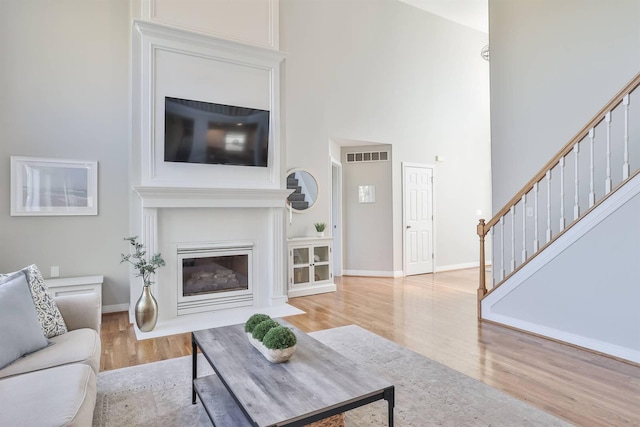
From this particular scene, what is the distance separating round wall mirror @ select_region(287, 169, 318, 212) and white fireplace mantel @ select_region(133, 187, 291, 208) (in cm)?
110

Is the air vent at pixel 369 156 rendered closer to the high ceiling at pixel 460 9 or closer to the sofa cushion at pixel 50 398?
the high ceiling at pixel 460 9

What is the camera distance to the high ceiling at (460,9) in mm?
6789

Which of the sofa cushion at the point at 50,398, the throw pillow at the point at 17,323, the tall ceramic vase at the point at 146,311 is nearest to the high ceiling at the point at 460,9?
the tall ceramic vase at the point at 146,311

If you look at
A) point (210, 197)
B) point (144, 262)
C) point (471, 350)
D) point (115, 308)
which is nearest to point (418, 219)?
point (471, 350)

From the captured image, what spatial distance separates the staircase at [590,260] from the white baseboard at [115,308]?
14.0 feet

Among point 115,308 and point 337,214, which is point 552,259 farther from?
point 115,308

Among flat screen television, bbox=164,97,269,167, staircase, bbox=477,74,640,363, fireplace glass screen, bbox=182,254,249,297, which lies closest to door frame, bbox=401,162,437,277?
staircase, bbox=477,74,640,363

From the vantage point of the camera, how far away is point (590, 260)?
3.11 metres

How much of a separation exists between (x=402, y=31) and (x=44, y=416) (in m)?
7.39

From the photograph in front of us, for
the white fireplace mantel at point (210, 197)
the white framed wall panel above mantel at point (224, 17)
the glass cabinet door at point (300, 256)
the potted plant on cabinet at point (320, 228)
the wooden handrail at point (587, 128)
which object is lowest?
the glass cabinet door at point (300, 256)

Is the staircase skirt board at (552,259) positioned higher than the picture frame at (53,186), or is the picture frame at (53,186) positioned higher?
the picture frame at (53,186)

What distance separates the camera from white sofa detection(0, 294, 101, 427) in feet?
4.58

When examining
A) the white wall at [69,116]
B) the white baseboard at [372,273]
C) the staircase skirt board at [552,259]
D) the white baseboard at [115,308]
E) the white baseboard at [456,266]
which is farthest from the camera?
the white baseboard at [456,266]

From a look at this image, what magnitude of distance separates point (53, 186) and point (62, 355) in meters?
2.89
